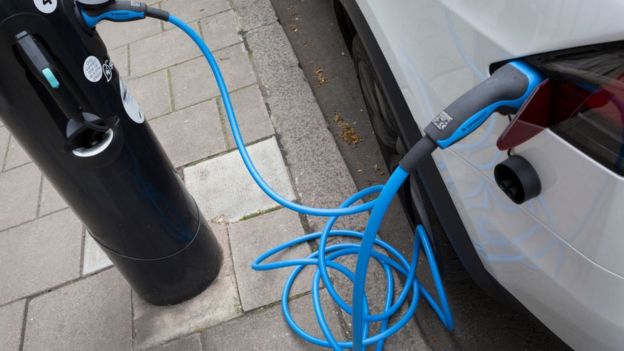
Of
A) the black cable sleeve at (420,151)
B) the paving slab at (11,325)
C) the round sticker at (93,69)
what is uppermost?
the round sticker at (93,69)

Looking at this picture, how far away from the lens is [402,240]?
2.45m

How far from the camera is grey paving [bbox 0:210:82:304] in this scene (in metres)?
2.66

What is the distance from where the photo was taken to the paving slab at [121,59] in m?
4.04

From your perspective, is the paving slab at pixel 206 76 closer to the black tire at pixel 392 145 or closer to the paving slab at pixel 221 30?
the paving slab at pixel 221 30

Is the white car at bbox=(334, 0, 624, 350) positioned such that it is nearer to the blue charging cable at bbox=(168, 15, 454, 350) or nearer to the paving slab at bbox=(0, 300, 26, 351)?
the blue charging cable at bbox=(168, 15, 454, 350)

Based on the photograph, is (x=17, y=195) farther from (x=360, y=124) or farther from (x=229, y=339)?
(x=360, y=124)

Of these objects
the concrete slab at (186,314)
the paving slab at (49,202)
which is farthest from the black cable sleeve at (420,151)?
the paving slab at (49,202)

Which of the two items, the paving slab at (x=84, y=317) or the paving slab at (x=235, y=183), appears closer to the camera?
the paving slab at (x=84, y=317)

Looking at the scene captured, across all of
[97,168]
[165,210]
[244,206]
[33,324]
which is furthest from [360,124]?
[33,324]

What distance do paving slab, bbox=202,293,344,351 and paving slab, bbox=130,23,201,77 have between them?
2275 mm

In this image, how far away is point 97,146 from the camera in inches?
68.0

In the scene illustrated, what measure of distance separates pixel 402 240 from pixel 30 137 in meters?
1.55

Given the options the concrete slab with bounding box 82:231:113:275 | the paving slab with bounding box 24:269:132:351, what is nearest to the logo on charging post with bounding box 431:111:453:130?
the paving slab with bounding box 24:269:132:351

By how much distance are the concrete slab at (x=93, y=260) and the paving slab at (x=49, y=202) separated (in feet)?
1.34
